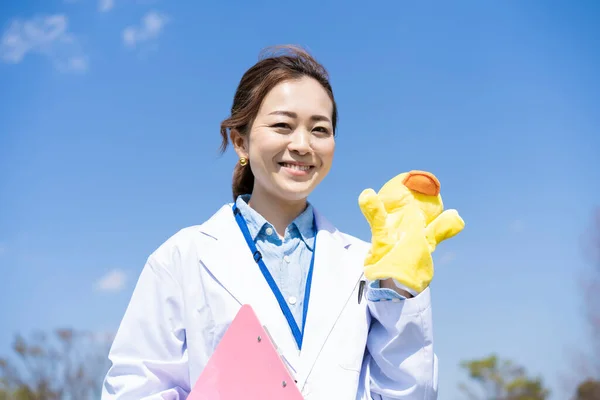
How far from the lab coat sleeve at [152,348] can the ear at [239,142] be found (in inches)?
21.4

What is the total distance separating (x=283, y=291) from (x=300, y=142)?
20.3 inches

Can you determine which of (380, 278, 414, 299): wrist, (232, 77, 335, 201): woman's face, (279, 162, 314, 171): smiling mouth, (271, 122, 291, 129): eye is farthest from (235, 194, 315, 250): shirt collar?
(380, 278, 414, 299): wrist

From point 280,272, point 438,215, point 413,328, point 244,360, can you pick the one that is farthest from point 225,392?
point 438,215

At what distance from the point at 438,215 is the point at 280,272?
0.58m

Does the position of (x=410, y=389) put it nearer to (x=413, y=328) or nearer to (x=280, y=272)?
(x=413, y=328)

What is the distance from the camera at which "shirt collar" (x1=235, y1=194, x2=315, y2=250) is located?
7.74 feet

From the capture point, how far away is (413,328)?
1987 millimetres

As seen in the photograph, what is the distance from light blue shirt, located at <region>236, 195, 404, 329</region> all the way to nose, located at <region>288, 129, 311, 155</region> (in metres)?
0.29

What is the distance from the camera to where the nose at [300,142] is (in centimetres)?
224

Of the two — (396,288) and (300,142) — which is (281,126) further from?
(396,288)

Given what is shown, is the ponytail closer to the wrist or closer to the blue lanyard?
the blue lanyard

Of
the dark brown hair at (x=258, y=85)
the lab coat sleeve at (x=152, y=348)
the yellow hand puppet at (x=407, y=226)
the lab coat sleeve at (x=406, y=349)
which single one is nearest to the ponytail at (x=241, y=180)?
the dark brown hair at (x=258, y=85)

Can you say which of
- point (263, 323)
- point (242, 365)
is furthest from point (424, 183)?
point (242, 365)

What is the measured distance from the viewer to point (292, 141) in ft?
7.41
